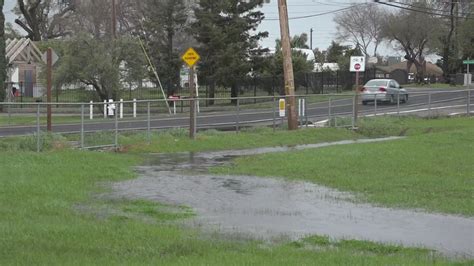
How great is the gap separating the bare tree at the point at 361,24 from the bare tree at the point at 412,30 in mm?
11643

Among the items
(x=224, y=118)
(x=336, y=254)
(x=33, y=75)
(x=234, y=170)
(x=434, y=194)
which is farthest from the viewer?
(x=33, y=75)

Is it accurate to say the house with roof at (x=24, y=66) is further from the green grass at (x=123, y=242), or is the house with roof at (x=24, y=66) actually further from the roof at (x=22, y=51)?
the green grass at (x=123, y=242)

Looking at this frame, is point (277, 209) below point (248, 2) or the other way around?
below

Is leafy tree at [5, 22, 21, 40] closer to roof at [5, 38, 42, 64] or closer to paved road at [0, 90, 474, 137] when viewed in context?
roof at [5, 38, 42, 64]

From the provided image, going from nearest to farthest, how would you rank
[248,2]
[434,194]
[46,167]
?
[434,194] < [46,167] < [248,2]

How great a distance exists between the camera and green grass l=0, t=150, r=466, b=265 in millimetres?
6473

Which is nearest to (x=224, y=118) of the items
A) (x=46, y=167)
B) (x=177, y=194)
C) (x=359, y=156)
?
(x=359, y=156)

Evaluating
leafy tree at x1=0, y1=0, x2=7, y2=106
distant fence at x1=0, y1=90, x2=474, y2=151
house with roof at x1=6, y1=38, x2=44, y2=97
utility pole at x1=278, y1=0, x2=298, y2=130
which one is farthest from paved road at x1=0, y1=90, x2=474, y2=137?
house with roof at x1=6, y1=38, x2=44, y2=97

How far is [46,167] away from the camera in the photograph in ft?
45.6

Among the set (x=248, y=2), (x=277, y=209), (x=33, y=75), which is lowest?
(x=277, y=209)

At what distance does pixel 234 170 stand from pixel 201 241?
7549 millimetres

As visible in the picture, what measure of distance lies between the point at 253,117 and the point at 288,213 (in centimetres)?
2199

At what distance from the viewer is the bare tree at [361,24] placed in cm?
9414

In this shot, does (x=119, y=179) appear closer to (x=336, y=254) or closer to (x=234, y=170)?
(x=234, y=170)
